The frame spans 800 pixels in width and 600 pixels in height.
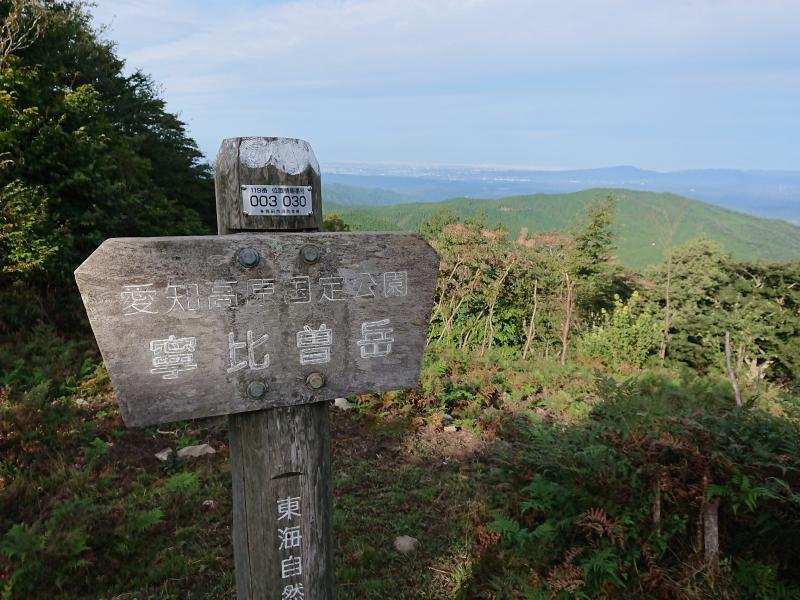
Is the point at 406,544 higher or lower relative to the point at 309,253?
lower

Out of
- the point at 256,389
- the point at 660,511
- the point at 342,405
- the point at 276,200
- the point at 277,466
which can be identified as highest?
the point at 276,200

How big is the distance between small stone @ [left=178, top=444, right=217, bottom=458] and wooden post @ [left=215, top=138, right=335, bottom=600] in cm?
383

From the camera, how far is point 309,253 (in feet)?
5.61

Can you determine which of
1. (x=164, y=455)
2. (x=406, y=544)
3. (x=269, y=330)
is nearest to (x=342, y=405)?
(x=164, y=455)

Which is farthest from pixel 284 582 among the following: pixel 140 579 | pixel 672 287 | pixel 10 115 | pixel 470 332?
pixel 672 287

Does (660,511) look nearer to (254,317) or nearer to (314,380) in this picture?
(314,380)

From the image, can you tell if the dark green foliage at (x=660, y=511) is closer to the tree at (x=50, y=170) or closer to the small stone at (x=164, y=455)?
the small stone at (x=164, y=455)

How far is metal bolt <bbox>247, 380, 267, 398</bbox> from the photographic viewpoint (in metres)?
1.70

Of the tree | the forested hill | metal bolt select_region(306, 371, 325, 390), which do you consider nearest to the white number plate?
metal bolt select_region(306, 371, 325, 390)

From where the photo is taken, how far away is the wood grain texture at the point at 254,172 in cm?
175

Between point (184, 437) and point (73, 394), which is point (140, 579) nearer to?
point (184, 437)

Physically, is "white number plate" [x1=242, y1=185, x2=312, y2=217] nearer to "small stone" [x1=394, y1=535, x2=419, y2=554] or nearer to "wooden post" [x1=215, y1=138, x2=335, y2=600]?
"wooden post" [x1=215, y1=138, x2=335, y2=600]

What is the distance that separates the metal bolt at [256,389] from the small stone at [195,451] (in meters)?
4.34

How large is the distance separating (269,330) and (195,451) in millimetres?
4504
